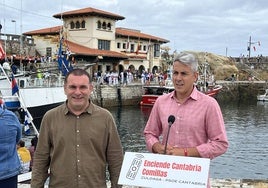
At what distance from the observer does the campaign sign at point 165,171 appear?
10.6 ft

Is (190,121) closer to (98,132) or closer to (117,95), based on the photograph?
(98,132)

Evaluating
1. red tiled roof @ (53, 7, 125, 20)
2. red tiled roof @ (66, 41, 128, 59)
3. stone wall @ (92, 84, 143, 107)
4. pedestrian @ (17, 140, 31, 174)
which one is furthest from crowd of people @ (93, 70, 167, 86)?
pedestrian @ (17, 140, 31, 174)

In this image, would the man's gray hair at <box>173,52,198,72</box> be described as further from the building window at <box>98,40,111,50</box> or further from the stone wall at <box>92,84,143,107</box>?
the building window at <box>98,40,111,50</box>

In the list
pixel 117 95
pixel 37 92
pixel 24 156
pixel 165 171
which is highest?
pixel 165 171

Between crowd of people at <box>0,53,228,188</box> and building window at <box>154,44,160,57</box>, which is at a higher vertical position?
building window at <box>154,44,160,57</box>

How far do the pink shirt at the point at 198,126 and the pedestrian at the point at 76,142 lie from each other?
512mm

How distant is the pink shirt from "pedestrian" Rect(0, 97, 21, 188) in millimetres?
1500

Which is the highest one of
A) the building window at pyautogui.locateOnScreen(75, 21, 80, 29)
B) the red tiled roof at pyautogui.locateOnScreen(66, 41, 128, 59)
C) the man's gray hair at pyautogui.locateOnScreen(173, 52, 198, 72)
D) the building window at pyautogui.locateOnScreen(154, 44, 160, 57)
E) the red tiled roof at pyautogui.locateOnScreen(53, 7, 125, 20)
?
the red tiled roof at pyautogui.locateOnScreen(53, 7, 125, 20)

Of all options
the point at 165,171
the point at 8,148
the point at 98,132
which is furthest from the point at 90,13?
the point at 165,171

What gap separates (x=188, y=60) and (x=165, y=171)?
3.65ft

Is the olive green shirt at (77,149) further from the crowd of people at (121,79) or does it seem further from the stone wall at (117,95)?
the crowd of people at (121,79)

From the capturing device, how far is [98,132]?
12.6 ft

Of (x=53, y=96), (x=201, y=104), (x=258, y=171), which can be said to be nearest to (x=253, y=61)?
(x=53, y=96)

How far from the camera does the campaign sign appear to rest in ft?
10.6
